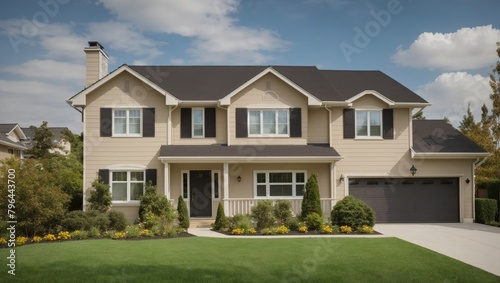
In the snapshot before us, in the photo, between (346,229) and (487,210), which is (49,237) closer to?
(346,229)

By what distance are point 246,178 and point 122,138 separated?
597 centimetres

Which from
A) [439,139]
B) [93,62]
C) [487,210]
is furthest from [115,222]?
[487,210]

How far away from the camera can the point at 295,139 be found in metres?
21.5

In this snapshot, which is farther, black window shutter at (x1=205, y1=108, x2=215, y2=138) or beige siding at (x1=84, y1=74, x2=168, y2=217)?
black window shutter at (x1=205, y1=108, x2=215, y2=138)

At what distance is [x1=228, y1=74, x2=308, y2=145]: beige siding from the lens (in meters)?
21.4

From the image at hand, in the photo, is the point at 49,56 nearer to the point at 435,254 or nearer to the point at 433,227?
the point at 435,254

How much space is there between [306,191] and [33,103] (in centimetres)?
1111

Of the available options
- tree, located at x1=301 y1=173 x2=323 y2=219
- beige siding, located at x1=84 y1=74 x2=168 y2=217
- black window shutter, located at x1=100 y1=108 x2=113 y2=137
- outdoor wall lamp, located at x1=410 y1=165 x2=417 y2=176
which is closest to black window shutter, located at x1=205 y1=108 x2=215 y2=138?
beige siding, located at x1=84 y1=74 x2=168 y2=217

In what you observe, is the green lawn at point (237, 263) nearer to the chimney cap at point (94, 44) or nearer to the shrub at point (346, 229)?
the shrub at point (346, 229)

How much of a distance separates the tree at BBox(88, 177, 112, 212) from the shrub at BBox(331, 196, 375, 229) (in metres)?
9.75

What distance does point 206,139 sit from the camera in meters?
21.7

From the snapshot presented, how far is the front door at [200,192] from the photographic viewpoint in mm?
21328

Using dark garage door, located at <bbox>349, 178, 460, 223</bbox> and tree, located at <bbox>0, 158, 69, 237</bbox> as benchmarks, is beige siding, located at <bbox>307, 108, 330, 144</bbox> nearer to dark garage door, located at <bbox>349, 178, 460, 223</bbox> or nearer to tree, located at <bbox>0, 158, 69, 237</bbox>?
dark garage door, located at <bbox>349, 178, 460, 223</bbox>

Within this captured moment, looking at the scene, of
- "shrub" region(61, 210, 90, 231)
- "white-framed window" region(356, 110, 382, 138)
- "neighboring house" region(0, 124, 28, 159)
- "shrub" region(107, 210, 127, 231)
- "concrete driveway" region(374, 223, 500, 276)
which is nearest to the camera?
"concrete driveway" region(374, 223, 500, 276)
